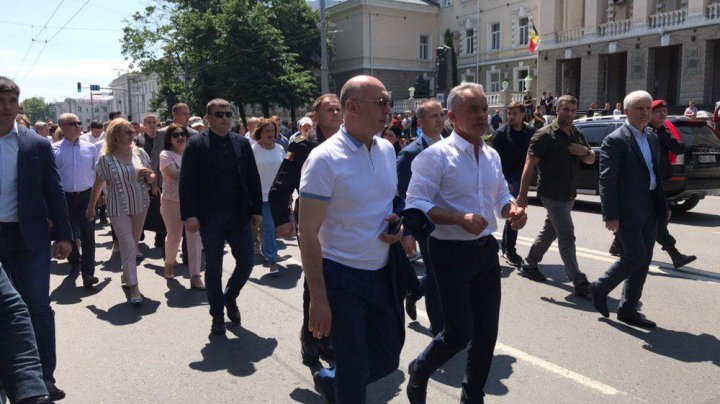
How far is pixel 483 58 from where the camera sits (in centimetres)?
4512

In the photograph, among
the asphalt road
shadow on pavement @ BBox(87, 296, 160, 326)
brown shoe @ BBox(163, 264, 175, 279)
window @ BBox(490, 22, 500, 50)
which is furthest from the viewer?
window @ BBox(490, 22, 500, 50)

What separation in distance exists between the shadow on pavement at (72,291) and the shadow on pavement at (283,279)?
1.79 metres

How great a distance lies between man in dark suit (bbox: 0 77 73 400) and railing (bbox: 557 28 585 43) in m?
34.5

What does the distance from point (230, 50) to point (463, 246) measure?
37.7 meters

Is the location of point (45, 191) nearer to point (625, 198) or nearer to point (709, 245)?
point (625, 198)

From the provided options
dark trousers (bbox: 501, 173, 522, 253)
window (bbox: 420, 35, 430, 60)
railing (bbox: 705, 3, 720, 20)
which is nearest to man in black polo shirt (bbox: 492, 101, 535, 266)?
dark trousers (bbox: 501, 173, 522, 253)

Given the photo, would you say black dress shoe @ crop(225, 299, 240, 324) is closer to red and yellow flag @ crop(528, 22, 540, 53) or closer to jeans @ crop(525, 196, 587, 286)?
jeans @ crop(525, 196, 587, 286)

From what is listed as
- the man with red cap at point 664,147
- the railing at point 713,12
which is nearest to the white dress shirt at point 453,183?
the man with red cap at point 664,147

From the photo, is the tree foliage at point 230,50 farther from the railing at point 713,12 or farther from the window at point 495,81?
the railing at point 713,12

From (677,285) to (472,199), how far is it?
4073mm

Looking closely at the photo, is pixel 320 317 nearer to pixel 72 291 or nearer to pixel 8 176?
pixel 8 176

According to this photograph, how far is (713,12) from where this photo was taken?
1072 inches

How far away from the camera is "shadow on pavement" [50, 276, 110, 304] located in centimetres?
650

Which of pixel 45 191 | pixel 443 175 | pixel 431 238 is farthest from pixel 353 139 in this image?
pixel 45 191
